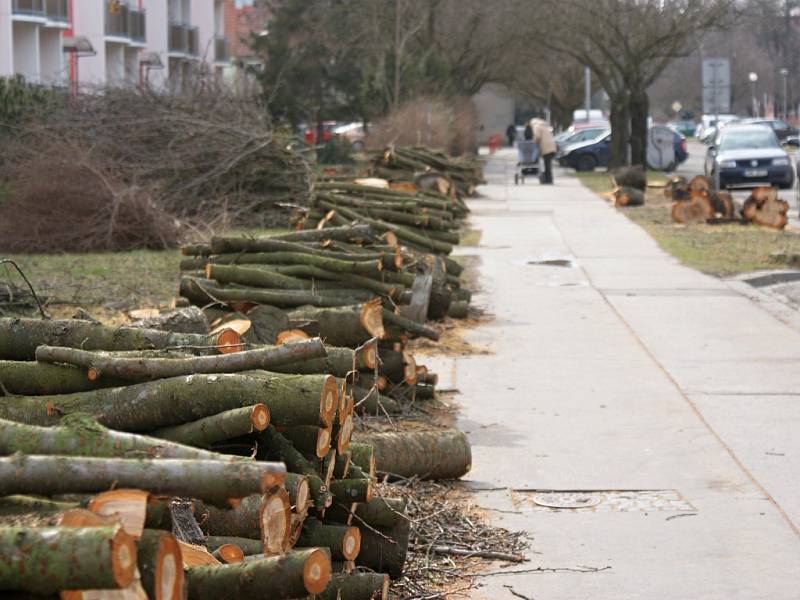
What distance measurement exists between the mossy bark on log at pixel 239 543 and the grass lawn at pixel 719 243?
1343 centimetres

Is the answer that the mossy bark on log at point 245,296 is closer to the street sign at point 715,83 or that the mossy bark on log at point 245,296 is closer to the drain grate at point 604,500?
Result: the drain grate at point 604,500

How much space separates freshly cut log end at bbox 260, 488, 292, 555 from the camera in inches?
171

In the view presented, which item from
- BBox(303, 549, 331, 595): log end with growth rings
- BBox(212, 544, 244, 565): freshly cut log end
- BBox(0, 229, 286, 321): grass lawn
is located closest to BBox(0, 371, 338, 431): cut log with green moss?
BBox(212, 544, 244, 565): freshly cut log end

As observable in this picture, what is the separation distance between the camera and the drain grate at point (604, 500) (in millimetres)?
6891

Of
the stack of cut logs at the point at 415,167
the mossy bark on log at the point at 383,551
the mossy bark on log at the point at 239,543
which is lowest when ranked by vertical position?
the mossy bark on log at the point at 383,551

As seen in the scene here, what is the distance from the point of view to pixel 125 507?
3.44 metres

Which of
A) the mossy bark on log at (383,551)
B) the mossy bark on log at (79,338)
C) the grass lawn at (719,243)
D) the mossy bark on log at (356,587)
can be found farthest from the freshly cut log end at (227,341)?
the grass lawn at (719,243)

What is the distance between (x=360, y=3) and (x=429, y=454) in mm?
46019

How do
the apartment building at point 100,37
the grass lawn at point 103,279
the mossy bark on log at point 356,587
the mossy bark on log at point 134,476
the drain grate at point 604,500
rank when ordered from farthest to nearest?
the apartment building at point 100,37
the grass lawn at point 103,279
the drain grate at point 604,500
the mossy bark on log at point 356,587
the mossy bark on log at point 134,476

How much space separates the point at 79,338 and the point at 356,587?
1.94 m

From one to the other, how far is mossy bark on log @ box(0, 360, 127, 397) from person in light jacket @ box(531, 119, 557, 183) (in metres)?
32.5

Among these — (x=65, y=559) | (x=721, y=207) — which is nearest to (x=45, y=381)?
(x=65, y=559)

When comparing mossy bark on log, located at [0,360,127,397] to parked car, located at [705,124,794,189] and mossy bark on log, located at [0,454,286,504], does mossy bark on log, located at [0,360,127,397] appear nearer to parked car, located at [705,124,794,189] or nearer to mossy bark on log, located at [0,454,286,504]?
mossy bark on log, located at [0,454,286,504]

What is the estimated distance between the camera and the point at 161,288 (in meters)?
14.9
